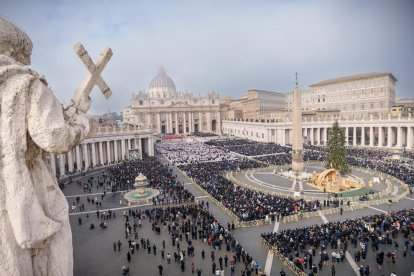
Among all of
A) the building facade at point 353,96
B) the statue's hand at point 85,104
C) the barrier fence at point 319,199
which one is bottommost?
the barrier fence at point 319,199

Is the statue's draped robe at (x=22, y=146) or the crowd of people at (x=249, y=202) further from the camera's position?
the crowd of people at (x=249, y=202)

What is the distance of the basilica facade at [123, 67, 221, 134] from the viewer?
4407 inches

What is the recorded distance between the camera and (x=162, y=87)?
133 m

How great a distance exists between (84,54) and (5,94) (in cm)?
257

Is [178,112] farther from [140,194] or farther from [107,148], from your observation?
[140,194]

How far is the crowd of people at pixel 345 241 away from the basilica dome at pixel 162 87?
387ft

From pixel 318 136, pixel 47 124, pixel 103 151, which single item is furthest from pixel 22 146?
pixel 318 136

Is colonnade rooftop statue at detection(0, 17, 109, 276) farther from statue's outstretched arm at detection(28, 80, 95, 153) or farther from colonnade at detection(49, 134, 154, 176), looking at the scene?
colonnade at detection(49, 134, 154, 176)

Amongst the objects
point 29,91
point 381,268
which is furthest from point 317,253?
point 29,91

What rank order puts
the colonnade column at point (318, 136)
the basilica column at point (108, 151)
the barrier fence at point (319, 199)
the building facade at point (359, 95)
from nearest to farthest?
the barrier fence at point (319, 199) → the basilica column at point (108, 151) → the colonnade column at point (318, 136) → the building facade at point (359, 95)

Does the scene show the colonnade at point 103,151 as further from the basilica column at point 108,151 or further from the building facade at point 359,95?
the building facade at point 359,95

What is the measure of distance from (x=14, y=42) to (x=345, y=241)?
18.1 metres

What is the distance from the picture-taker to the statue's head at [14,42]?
4.30 m

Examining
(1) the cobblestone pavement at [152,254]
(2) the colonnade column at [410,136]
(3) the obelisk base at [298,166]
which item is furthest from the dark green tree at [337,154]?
(2) the colonnade column at [410,136]
